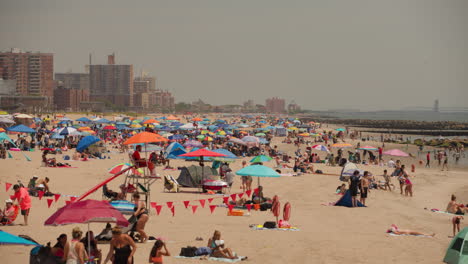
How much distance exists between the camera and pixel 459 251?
9695mm

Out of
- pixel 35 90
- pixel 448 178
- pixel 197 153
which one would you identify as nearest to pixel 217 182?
pixel 197 153

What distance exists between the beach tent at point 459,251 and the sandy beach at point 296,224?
269mm

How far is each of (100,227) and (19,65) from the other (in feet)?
525

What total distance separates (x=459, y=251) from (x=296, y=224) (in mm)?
4214

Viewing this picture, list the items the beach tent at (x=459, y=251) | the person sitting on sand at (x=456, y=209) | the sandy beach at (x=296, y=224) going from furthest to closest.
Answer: the person sitting on sand at (x=456, y=209), the sandy beach at (x=296, y=224), the beach tent at (x=459, y=251)

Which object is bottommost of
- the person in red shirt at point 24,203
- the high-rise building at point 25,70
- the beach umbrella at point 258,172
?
the person in red shirt at point 24,203

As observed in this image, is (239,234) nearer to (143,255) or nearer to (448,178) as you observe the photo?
(143,255)

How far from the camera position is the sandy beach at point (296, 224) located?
33.2 feet

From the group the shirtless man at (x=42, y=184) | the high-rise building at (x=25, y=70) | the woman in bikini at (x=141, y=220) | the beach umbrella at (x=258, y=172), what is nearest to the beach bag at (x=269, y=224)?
the beach umbrella at (x=258, y=172)

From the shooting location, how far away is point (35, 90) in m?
159

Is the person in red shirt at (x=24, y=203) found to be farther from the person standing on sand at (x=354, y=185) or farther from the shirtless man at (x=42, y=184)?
the person standing on sand at (x=354, y=185)

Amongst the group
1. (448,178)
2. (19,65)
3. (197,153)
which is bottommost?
(448,178)

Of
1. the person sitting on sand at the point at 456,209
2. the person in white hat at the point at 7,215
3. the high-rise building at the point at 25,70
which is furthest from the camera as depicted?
the high-rise building at the point at 25,70

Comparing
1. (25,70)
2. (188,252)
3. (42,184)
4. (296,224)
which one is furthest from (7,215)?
(25,70)
